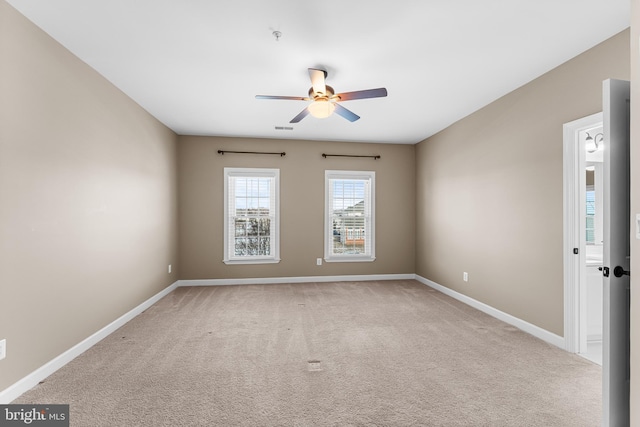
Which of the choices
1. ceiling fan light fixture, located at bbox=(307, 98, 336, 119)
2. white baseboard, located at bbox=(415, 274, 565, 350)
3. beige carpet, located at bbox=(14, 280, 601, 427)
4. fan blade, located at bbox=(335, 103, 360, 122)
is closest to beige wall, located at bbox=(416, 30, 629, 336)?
white baseboard, located at bbox=(415, 274, 565, 350)

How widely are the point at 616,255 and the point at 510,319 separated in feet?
7.34

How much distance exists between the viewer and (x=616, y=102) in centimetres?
177

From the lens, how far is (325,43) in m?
2.62

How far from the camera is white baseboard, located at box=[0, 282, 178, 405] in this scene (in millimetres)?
2131

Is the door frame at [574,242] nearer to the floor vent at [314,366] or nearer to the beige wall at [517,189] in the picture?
the beige wall at [517,189]

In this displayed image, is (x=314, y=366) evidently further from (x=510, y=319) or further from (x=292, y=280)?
(x=292, y=280)

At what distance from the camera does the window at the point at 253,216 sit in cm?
573

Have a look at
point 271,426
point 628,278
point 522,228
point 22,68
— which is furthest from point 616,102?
point 22,68

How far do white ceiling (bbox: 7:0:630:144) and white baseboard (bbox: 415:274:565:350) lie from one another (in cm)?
260

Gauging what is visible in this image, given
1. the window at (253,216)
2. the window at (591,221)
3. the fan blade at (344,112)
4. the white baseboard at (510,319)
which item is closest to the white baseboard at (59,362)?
the window at (253,216)

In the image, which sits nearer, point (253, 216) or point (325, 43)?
point (325, 43)

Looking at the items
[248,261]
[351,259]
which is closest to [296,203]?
[248,261]

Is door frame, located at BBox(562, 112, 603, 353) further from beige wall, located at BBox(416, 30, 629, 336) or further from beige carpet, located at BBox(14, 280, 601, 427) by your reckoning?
beige carpet, located at BBox(14, 280, 601, 427)

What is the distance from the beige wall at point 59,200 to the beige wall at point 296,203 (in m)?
1.51
